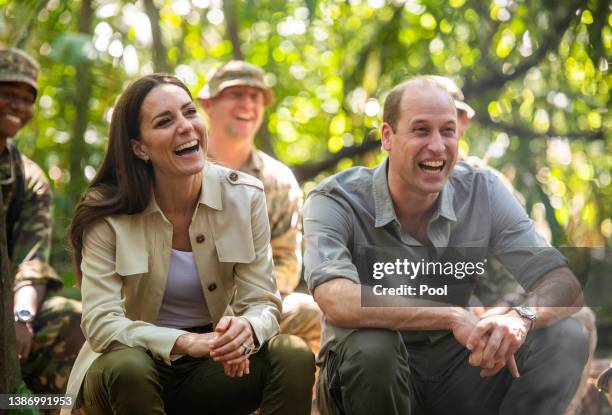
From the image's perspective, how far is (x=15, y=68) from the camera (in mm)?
3807

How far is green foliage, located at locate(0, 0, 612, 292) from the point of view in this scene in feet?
17.0

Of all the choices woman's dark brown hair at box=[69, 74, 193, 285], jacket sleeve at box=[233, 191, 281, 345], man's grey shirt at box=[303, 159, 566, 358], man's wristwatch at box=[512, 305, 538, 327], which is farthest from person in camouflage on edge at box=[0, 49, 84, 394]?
man's wristwatch at box=[512, 305, 538, 327]

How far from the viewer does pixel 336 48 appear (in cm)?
606

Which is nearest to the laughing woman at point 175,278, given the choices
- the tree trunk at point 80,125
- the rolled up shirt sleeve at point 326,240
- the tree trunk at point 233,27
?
the rolled up shirt sleeve at point 326,240

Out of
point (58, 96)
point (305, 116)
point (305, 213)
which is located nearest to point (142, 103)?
point (305, 213)

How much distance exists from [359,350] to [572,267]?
0.80 m

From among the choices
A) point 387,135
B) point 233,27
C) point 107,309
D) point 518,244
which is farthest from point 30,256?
point 233,27

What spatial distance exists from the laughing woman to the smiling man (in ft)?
0.56

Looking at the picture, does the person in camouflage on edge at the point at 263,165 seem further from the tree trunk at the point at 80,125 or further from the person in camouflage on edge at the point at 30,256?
the tree trunk at the point at 80,125

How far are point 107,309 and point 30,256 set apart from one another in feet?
3.87

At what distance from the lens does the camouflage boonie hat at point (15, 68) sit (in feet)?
12.4

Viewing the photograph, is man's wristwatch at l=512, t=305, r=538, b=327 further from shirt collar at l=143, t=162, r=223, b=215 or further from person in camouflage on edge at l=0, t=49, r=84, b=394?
person in camouflage on edge at l=0, t=49, r=84, b=394

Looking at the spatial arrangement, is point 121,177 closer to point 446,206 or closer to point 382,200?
point 382,200

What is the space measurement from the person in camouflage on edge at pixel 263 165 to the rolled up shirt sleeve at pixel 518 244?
43.8 inches
